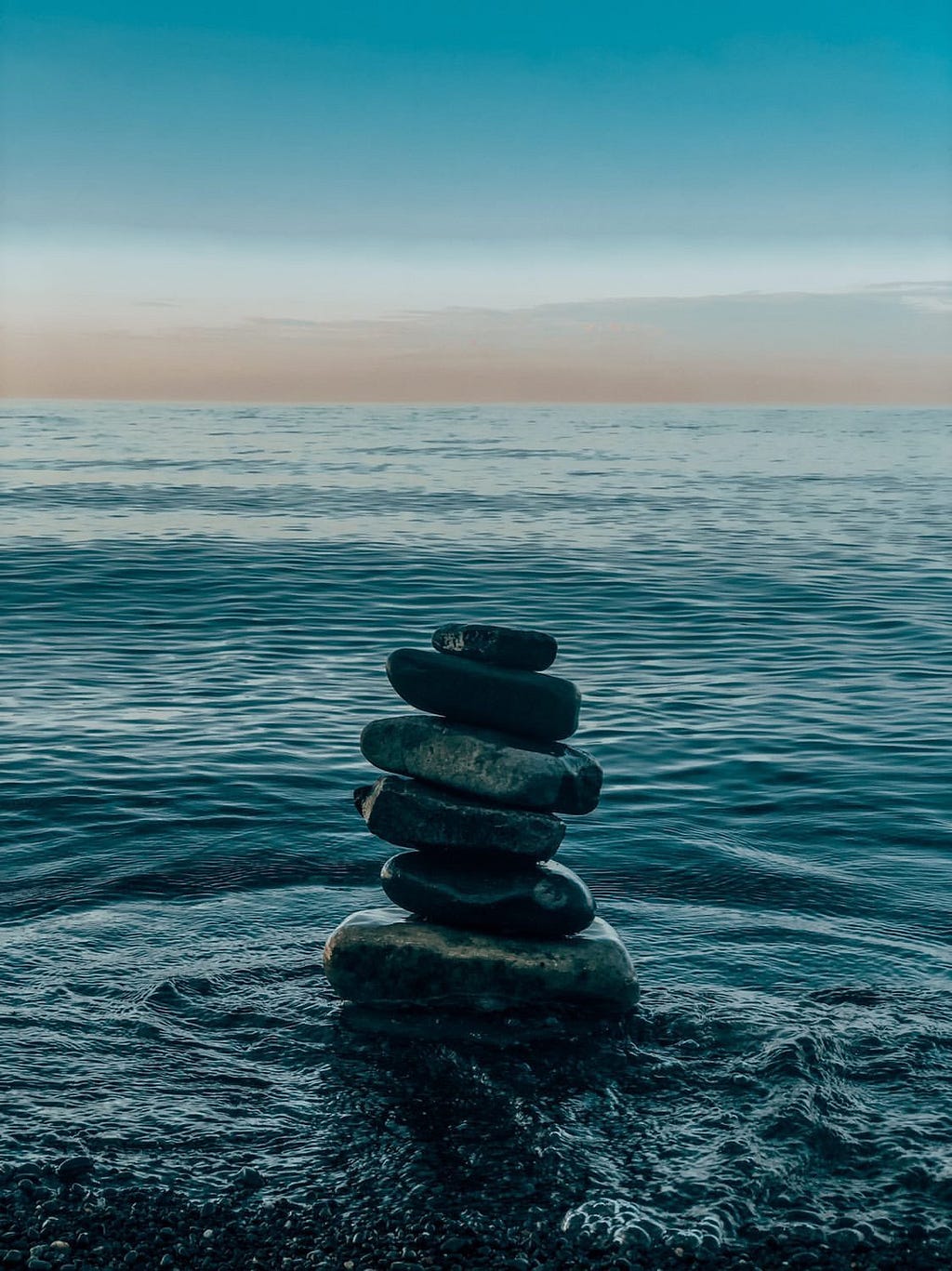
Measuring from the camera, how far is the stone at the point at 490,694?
12.4m

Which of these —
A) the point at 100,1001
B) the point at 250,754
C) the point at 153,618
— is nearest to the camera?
the point at 100,1001

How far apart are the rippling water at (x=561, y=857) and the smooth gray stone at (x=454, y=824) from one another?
154 centimetres

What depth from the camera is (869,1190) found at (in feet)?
29.5

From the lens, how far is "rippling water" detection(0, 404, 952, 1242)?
372 inches

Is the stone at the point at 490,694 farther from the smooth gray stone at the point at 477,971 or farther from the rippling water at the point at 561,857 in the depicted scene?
the rippling water at the point at 561,857

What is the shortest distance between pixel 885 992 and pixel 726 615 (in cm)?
2244

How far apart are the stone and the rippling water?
101 inches

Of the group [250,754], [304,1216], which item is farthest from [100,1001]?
[250,754]

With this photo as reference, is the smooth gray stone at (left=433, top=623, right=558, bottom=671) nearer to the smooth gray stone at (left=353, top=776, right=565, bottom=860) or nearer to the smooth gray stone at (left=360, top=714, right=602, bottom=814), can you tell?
the smooth gray stone at (left=360, top=714, right=602, bottom=814)

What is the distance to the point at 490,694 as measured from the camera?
12406 mm

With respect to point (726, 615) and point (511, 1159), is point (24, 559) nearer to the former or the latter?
point (726, 615)

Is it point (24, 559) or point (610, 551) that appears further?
point (610, 551)

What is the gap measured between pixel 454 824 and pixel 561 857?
4.07 meters

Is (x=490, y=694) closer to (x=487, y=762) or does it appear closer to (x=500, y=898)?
(x=487, y=762)
